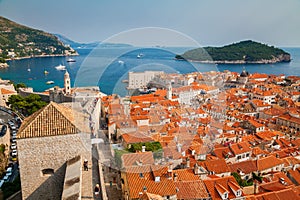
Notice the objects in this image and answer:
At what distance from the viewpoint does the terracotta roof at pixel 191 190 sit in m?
8.47

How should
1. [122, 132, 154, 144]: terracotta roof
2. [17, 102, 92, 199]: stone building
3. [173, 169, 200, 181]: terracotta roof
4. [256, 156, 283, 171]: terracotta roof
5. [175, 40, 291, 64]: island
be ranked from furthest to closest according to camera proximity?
[175, 40, 291, 64]: island < [256, 156, 283, 171]: terracotta roof < [122, 132, 154, 144]: terracotta roof < [173, 169, 200, 181]: terracotta roof < [17, 102, 92, 199]: stone building

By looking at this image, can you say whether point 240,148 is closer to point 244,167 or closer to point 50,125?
point 244,167

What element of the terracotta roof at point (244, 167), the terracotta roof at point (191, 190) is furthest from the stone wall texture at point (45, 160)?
the terracotta roof at point (244, 167)

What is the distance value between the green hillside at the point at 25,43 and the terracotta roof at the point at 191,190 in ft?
262

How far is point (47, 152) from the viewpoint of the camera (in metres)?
5.79

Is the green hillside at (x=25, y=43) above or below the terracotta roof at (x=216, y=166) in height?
above

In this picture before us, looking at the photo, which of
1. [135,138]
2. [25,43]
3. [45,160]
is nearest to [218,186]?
[135,138]

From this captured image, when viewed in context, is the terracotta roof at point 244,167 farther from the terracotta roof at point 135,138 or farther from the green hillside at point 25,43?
the green hillside at point 25,43

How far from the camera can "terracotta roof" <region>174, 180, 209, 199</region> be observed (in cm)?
847

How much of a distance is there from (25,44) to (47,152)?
102m

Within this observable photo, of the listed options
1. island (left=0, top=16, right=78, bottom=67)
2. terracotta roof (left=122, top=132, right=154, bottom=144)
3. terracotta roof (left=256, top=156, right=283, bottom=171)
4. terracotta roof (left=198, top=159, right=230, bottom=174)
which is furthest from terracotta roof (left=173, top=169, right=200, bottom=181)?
island (left=0, top=16, right=78, bottom=67)

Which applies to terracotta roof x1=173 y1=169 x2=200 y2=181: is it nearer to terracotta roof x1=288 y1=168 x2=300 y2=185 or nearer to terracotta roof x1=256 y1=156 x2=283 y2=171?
terracotta roof x1=256 y1=156 x2=283 y2=171

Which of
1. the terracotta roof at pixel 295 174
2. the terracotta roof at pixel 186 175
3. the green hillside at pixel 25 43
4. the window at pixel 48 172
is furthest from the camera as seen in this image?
the green hillside at pixel 25 43

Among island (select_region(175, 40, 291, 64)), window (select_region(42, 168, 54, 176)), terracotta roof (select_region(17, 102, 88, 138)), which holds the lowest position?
window (select_region(42, 168, 54, 176))
